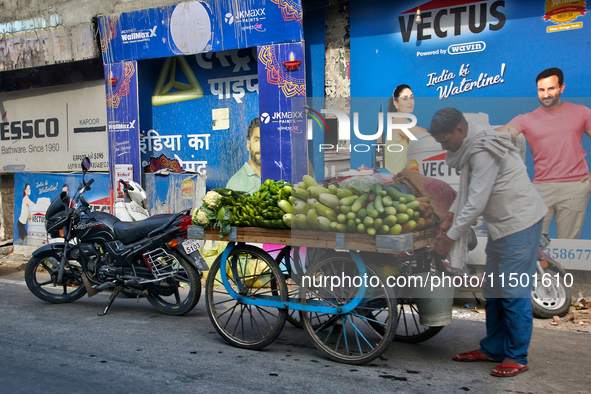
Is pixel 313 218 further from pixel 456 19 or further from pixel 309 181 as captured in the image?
pixel 456 19

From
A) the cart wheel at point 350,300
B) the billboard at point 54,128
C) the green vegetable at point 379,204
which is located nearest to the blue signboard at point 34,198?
the billboard at point 54,128

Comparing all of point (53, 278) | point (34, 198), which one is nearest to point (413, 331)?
point (53, 278)

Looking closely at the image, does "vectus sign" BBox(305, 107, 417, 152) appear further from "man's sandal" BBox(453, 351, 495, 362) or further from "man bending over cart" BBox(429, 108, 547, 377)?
"man's sandal" BBox(453, 351, 495, 362)

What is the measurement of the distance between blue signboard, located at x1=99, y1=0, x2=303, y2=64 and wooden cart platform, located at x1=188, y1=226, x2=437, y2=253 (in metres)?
4.12

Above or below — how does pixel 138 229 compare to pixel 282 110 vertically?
below

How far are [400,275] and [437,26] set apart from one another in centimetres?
421

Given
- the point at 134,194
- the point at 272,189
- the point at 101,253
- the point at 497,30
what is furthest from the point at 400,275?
the point at 134,194

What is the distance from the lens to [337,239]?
3756 mm

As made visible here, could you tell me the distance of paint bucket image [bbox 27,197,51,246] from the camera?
9.85 m

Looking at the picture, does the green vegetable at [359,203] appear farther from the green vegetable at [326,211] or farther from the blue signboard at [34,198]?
the blue signboard at [34,198]

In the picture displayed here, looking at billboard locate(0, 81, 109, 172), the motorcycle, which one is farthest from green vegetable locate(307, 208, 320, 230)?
billboard locate(0, 81, 109, 172)

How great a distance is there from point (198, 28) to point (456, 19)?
4.08 meters

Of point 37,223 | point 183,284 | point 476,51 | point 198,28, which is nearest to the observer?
point 183,284

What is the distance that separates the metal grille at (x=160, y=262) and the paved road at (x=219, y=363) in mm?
522
